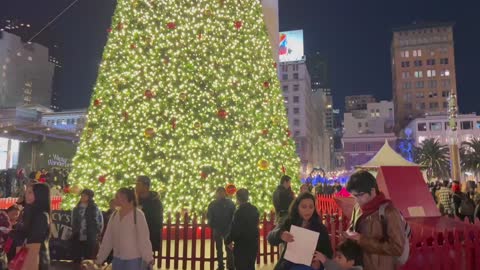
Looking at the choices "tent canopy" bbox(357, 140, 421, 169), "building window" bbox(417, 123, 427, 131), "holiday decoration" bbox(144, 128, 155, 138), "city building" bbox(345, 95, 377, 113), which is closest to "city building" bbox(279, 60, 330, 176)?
"building window" bbox(417, 123, 427, 131)

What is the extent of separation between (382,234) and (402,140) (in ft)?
311

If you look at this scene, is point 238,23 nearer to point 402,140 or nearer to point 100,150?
point 100,150

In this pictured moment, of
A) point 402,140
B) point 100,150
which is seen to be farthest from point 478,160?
point 100,150

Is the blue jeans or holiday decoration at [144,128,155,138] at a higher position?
holiday decoration at [144,128,155,138]

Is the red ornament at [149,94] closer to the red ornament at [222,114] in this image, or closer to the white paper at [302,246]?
the red ornament at [222,114]

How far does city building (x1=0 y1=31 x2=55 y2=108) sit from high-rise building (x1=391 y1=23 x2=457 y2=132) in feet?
291

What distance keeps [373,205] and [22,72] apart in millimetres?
107143

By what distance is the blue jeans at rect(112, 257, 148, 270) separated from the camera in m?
5.21

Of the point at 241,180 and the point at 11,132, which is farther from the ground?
the point at 11,132

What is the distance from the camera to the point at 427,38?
106438 millimetres

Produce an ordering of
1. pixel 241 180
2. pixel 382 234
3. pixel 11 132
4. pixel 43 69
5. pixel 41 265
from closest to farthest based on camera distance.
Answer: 1. pixel 382 234
2. pixel 41 265
3. pixel 241 180
4. pixel 11 132
5. pixel 43 69

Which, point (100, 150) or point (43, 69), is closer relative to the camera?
point (100, 150)

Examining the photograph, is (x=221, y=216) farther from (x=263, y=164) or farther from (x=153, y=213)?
(x=263, y=164)

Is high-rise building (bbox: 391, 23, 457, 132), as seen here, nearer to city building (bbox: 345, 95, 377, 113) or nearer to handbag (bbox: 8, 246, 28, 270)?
city building (bbox: 345, 95, 377, 113)
